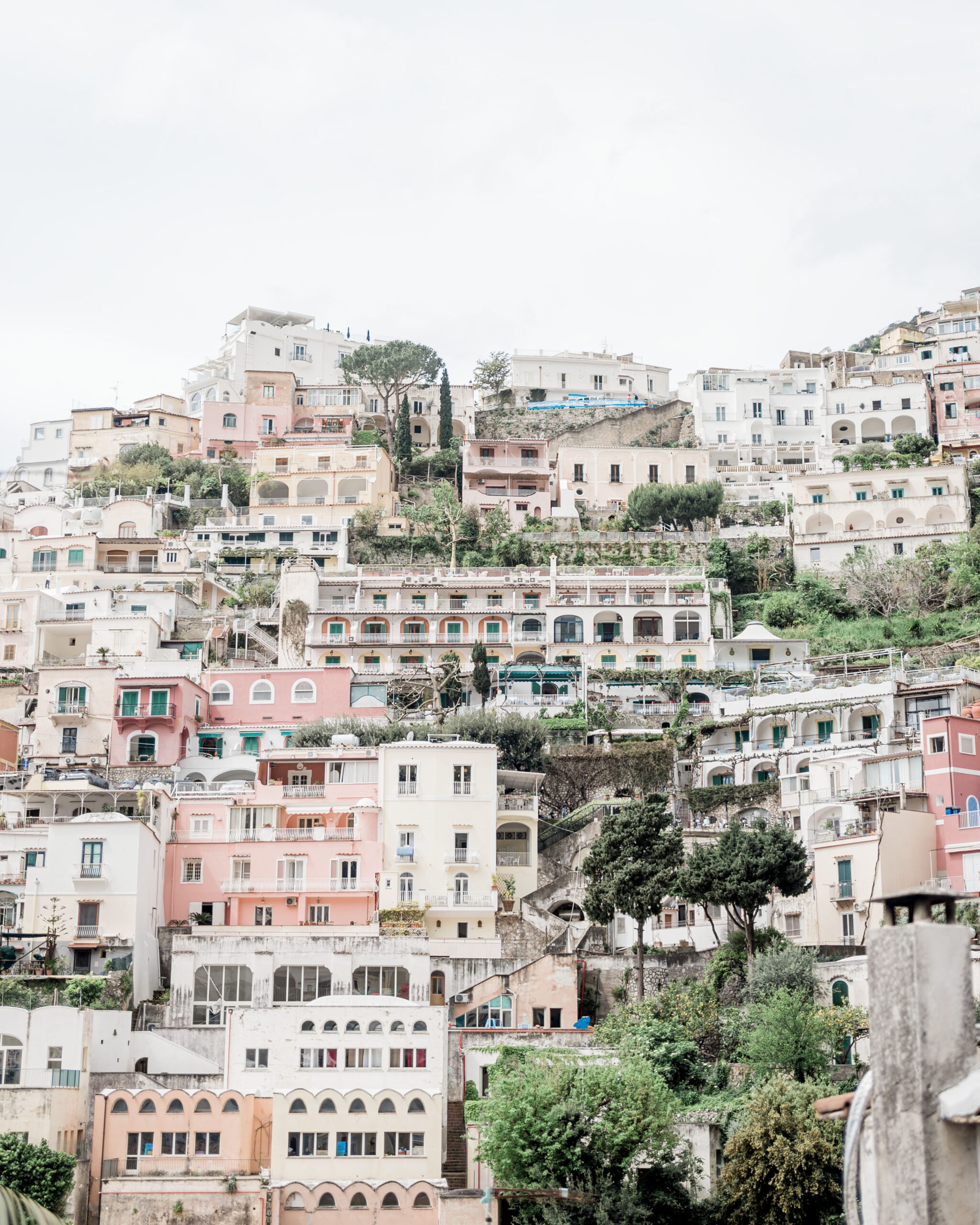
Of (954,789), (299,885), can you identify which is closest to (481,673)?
(299,885)

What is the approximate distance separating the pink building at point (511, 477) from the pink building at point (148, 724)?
3162 cm

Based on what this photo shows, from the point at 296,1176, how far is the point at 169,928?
501 inches

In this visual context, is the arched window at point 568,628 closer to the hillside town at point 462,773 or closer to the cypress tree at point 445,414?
the hillside town at point 462,773

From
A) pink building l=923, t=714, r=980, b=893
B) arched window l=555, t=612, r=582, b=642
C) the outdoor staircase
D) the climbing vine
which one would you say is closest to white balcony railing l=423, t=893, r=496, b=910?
the outdoor staircase

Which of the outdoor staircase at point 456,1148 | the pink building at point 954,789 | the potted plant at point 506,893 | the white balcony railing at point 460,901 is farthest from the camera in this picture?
the potted plant at point 506,893

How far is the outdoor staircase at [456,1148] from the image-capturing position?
1615 inches

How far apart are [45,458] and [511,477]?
109 feet

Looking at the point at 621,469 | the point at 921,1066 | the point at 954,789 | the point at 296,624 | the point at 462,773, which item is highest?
the point at 621,469

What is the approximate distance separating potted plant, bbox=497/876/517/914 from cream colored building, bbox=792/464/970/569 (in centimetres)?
3669

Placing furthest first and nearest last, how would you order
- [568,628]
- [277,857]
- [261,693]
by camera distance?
[568,628]
[261,693]
[277,857]

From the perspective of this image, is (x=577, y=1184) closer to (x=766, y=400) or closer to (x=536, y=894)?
(x=536, y=894)

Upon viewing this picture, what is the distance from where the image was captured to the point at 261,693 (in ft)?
221

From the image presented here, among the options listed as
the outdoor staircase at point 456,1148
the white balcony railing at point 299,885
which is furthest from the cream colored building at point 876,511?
the outdoor staircase at point 456,1148

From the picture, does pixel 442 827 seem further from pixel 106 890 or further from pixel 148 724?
pixel 148 724
